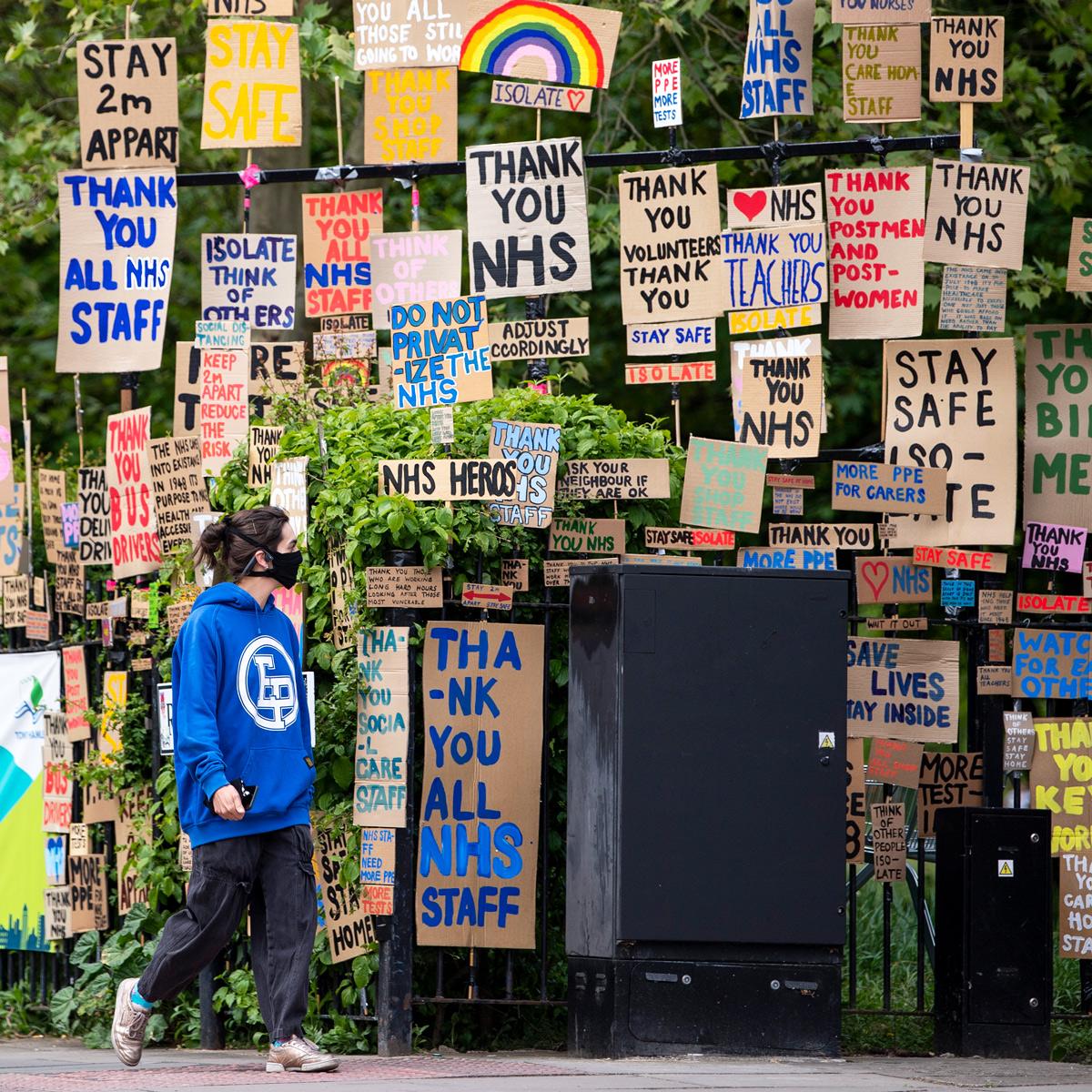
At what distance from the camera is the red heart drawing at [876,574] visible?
885 cm

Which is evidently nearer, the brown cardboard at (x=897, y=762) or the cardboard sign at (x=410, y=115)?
the brown cardboard at (x=897, y=762)

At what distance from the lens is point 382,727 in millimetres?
7594

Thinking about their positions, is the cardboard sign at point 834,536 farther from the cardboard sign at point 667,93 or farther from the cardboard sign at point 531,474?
the cardboard sign at point 667,93

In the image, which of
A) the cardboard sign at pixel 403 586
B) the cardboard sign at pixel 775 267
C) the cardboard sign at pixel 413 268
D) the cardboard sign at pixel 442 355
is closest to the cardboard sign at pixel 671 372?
the cardboard sign at pixel 775 267

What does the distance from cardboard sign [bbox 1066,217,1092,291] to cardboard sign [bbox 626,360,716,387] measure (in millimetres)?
1828

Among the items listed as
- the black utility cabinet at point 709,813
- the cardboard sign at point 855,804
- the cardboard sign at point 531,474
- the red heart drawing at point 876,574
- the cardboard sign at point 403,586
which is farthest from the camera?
the red heart drawing at point 876,574

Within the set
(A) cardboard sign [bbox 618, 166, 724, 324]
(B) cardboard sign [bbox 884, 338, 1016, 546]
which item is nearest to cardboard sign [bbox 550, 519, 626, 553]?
(A) cardboard sign [bbox 618, 166, 724, 324]

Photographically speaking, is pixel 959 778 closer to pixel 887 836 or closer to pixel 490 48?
pixel 887 836

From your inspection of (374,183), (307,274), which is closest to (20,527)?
(307,274)

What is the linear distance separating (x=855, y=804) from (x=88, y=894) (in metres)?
3.69

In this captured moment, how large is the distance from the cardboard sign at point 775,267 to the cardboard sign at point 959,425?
19.3 inches

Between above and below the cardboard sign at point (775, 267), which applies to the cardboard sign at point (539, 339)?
below

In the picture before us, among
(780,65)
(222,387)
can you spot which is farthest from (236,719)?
(780,65)

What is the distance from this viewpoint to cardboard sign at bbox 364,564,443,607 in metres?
7.49
